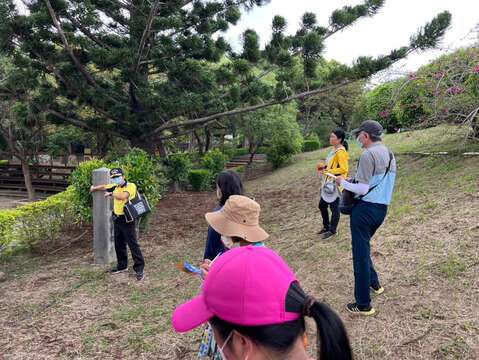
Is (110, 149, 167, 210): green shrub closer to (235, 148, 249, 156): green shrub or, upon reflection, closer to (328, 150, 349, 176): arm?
(328, 150, 349, 176): arm

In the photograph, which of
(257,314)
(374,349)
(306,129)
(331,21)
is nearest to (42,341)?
(374,349)

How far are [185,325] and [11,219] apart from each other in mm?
5258

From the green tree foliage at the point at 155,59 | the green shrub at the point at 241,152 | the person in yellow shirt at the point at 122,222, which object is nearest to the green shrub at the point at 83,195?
the person in yellow shirt at the point at 122,222

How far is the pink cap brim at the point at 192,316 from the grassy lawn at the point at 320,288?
6.63 feet

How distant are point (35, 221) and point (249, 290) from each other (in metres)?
5.87

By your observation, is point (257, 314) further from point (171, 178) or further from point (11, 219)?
point (171, 178)

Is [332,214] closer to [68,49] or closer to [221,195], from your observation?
[221,195]

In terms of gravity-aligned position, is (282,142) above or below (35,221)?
above

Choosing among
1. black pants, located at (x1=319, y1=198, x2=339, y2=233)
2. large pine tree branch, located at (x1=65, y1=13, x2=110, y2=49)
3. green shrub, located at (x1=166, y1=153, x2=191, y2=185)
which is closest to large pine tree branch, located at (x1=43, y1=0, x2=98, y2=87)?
large pine tree branch, located at (x1=65, y1=13, x2=110, y2=49)

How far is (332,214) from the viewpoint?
5.23 meters

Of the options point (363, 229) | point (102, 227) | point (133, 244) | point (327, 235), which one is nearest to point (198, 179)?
point (102, 227)

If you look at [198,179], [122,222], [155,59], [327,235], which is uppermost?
[155,59]

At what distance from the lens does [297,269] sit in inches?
175

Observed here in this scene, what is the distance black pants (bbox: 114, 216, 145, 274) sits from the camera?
15.1 ft
